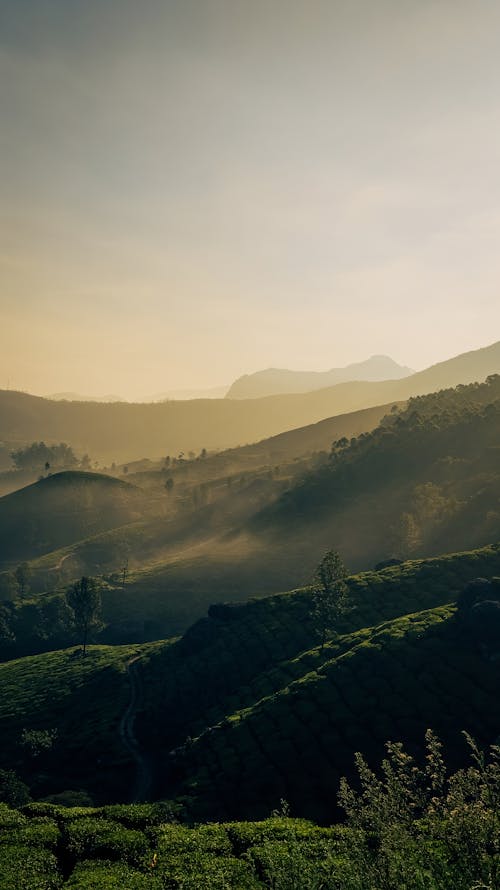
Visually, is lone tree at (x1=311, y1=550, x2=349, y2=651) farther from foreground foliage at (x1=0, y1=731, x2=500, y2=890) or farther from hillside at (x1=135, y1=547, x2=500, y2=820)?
foreground foliage at (x1=0, y1=731, x2=500, y2=890)

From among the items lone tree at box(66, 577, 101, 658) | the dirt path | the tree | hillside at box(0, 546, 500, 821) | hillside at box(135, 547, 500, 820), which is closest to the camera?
hillside at box(135, 547, 500, 820)

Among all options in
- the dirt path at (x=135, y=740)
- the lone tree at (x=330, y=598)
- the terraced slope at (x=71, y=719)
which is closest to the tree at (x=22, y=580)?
the terraced slope at (x=71, y=719)

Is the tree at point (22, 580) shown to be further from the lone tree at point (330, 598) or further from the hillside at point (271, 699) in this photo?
the lone tree at point (330, 598)

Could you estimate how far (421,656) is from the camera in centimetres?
6569

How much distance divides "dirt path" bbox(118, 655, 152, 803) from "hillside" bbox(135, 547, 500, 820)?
169 centimetres

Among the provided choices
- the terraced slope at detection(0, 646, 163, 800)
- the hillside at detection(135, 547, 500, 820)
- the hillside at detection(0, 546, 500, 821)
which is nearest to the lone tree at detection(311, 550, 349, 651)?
the hillside at detection(0, 546, 500, 821)

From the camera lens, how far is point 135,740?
73.1 meters

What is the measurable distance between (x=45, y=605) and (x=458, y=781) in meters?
162

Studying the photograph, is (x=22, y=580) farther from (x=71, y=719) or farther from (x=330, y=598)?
(x=330, y=598)

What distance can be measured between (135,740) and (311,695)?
93.8 feet

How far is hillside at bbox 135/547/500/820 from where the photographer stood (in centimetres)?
5300

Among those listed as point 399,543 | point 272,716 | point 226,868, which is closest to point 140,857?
point 226,868

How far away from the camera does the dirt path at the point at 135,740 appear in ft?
201

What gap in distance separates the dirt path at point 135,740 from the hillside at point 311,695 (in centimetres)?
169
